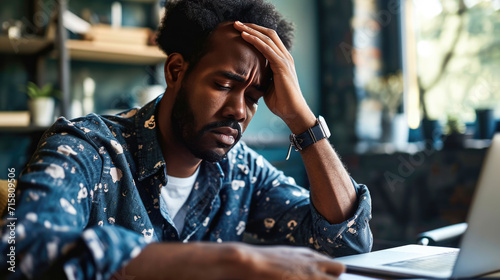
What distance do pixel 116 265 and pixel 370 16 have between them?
3.06m

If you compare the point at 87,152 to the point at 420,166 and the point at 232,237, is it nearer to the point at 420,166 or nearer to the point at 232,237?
the point at 232,237

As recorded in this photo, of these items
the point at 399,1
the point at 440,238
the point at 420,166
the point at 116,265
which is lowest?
the point at 420,166

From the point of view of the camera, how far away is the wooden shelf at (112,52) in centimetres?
251

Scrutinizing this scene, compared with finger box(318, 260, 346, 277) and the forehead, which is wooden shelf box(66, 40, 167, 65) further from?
finger box(318, 260, 346, 277)

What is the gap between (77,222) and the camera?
751 millimetres

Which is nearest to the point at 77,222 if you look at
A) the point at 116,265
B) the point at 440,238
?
the point at 116,265

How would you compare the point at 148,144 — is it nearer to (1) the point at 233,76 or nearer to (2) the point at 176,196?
(2) the point at 176,196

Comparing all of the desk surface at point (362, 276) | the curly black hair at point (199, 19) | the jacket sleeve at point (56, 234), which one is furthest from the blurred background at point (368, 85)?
the desk surface at point (362, 276)

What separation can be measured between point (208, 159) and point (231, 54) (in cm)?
28

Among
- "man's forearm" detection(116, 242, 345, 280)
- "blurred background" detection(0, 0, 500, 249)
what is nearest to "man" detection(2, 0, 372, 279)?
"man's forearm" detection(116, 242, 345, 280)

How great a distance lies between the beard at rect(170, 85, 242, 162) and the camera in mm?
1131

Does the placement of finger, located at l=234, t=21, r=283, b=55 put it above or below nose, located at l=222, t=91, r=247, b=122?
above

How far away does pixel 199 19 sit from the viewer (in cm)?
120

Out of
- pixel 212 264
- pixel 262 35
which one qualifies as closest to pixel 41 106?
pixel 262 35
